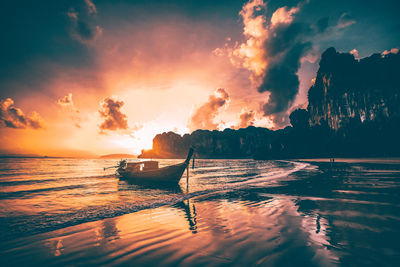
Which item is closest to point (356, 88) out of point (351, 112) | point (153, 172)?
point (351, 112)

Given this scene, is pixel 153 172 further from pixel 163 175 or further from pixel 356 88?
pixel 356 88

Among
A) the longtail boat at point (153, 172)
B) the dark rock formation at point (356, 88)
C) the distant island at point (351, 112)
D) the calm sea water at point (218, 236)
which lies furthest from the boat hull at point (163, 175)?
the dark rock formation at point (356, 88)

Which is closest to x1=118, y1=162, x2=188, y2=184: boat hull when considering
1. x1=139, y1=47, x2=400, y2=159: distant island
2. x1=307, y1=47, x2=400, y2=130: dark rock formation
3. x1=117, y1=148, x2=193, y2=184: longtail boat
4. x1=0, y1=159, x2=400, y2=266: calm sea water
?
x1=117, y1=148, x2=193, y2=184: longtail boat

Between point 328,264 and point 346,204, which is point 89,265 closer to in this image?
point 328,264

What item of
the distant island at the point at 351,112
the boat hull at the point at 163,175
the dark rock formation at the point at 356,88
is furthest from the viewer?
the dark rock formation at the point at 356,88

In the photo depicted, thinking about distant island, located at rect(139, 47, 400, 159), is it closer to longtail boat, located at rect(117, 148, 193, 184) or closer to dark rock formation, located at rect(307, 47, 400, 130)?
dark rock formation, located at rect(307, 47, 400, 130)

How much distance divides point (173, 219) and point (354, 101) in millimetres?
128620

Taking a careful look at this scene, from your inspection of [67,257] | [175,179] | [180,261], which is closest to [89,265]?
[67,257]

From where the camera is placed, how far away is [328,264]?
134 inches

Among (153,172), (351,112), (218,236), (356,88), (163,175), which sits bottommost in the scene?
(163,175)

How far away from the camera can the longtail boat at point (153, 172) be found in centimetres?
1942

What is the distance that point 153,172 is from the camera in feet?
68.6

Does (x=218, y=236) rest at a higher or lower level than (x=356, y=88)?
lower

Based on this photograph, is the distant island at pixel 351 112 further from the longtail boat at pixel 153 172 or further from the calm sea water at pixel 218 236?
the calm sea water at pixel 218 236
